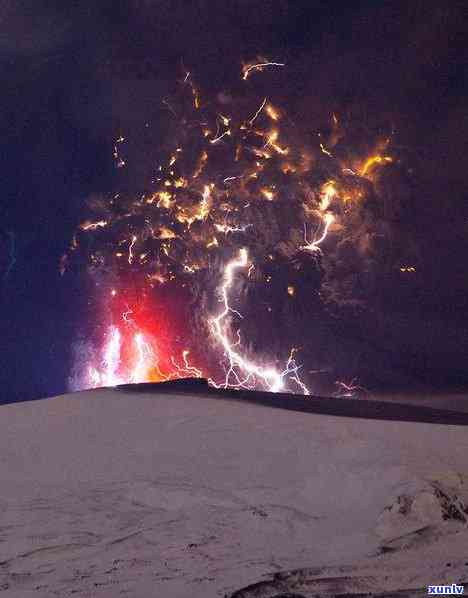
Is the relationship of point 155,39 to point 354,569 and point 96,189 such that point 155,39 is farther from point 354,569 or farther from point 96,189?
point 354,569

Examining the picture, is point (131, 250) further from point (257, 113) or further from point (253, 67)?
point (253, 67)

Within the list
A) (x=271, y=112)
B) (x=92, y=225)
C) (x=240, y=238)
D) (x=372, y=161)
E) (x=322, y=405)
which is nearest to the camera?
(x=322, y=405)

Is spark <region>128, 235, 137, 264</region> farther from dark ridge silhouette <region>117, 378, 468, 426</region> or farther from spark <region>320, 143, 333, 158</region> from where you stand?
dark ridge silhouette <region>117, 378, 468, 426</region>

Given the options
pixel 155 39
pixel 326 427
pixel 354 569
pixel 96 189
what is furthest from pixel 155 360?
pixel 354 569

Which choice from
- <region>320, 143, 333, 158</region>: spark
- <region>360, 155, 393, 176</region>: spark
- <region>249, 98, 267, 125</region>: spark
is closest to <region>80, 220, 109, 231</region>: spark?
<region>249, 98, 267, 125</region>: spark

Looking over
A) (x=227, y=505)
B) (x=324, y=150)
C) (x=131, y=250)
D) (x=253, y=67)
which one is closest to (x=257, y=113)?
(x=253, y=67)

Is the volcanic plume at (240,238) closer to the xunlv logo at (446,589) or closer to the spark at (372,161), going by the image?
the spark at (372,161)

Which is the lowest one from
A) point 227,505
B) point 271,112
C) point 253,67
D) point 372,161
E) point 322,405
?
point 227,505
